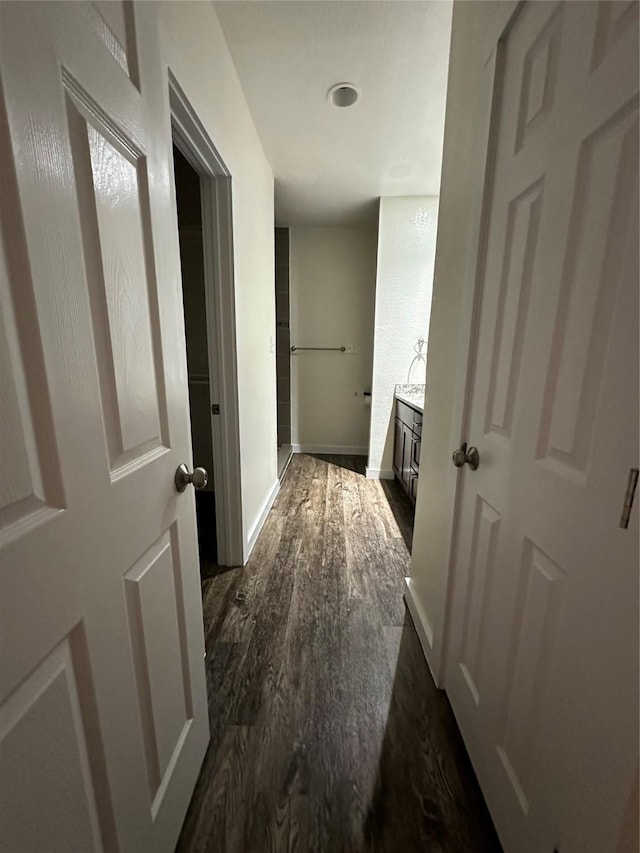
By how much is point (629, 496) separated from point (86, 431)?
82 cm

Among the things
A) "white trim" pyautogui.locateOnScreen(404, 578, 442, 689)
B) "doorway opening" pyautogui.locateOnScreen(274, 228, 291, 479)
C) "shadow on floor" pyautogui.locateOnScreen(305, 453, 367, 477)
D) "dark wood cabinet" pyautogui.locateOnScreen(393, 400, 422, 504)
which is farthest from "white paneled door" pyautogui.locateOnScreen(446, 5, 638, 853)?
"doorway opening" pyautogui.locateOnScreen(274, 228, 291, 479)

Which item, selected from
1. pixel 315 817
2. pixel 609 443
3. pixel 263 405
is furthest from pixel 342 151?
pixel 315 817

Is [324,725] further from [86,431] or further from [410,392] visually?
[410,392]

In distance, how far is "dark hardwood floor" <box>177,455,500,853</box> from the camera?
3.08 feet

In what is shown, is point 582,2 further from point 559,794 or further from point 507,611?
point 559,794

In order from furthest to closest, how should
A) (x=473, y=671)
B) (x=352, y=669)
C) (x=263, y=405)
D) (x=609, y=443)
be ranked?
(x=263, y=405), (x=352, y=669), (x=473, y=671), (x=609, y=443)

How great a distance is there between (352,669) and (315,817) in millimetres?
482

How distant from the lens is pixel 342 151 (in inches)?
92.7

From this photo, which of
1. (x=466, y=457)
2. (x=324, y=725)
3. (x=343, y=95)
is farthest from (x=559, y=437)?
(x=343, y=95)

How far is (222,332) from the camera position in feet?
5.86

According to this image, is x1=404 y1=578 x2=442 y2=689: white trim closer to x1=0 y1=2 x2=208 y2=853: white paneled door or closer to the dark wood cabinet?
the dark wood cabinet

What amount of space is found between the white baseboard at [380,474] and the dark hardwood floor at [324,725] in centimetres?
146

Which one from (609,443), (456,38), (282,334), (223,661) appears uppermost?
(456,38)

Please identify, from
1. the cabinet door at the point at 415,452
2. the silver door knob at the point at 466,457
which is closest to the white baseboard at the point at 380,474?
the cabinet door at the point at 415,452
